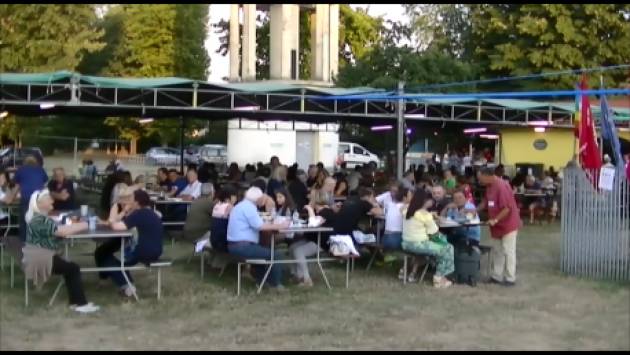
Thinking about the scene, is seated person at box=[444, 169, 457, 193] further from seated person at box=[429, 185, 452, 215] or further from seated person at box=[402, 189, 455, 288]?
seated person at box=[402, 189, 455, 288]

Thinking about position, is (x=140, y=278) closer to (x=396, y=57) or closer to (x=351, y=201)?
(x=351, y=201)

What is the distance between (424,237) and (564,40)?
2378cm

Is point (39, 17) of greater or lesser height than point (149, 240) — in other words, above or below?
above

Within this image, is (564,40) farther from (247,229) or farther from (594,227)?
(247,229)

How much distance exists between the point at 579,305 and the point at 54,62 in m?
25.6

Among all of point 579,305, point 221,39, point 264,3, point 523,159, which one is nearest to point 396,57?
point 523,159

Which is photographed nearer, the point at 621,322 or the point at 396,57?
the point at 621,322

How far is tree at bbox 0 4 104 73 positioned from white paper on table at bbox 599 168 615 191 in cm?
2418

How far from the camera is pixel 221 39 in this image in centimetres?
5519

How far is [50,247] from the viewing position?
8039 mm

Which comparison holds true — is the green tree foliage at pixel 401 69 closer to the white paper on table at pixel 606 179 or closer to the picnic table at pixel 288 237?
the white paper on table at pixel 606 179

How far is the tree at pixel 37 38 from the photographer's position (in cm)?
2989

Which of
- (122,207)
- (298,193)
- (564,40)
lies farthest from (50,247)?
(564,40)

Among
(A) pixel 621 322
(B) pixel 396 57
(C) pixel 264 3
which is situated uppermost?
(C) pixel 264 3
